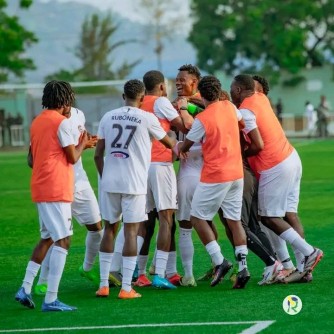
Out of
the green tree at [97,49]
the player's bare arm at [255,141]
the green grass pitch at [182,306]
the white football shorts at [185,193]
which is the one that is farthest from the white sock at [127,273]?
the green tree at [97,49]

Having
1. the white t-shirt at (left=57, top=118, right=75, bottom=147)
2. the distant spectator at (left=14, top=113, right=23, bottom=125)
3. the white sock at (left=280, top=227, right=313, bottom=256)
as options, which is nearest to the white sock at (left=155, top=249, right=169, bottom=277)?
the white sock at (left=280, top=227, right=313, bottom=256)

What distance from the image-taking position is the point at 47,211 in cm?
1201

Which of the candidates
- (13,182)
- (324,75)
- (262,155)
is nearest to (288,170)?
(262,155)

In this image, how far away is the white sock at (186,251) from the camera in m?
13.7

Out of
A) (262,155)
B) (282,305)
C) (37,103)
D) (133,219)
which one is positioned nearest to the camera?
(282,305)

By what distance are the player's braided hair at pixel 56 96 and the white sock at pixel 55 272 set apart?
1.30m

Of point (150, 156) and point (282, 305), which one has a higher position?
point (150, 156)

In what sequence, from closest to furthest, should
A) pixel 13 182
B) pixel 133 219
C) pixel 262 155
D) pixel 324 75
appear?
pixel 133 219 < pixel 262 155 < pixel 13 182 < pixel 324 75

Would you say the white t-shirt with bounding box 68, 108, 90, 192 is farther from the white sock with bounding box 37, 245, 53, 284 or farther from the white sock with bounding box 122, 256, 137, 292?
the white sock with bounding box 122, 256, 137, 292

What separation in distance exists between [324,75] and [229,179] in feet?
228

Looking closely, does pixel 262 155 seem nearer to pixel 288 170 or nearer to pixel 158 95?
pixel 288 170

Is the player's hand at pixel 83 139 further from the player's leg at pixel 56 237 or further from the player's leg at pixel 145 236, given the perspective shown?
the player's leg at pixel 145 236

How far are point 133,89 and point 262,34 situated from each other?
6957cm

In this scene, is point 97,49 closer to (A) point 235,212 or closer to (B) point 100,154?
(A) point 235,212
